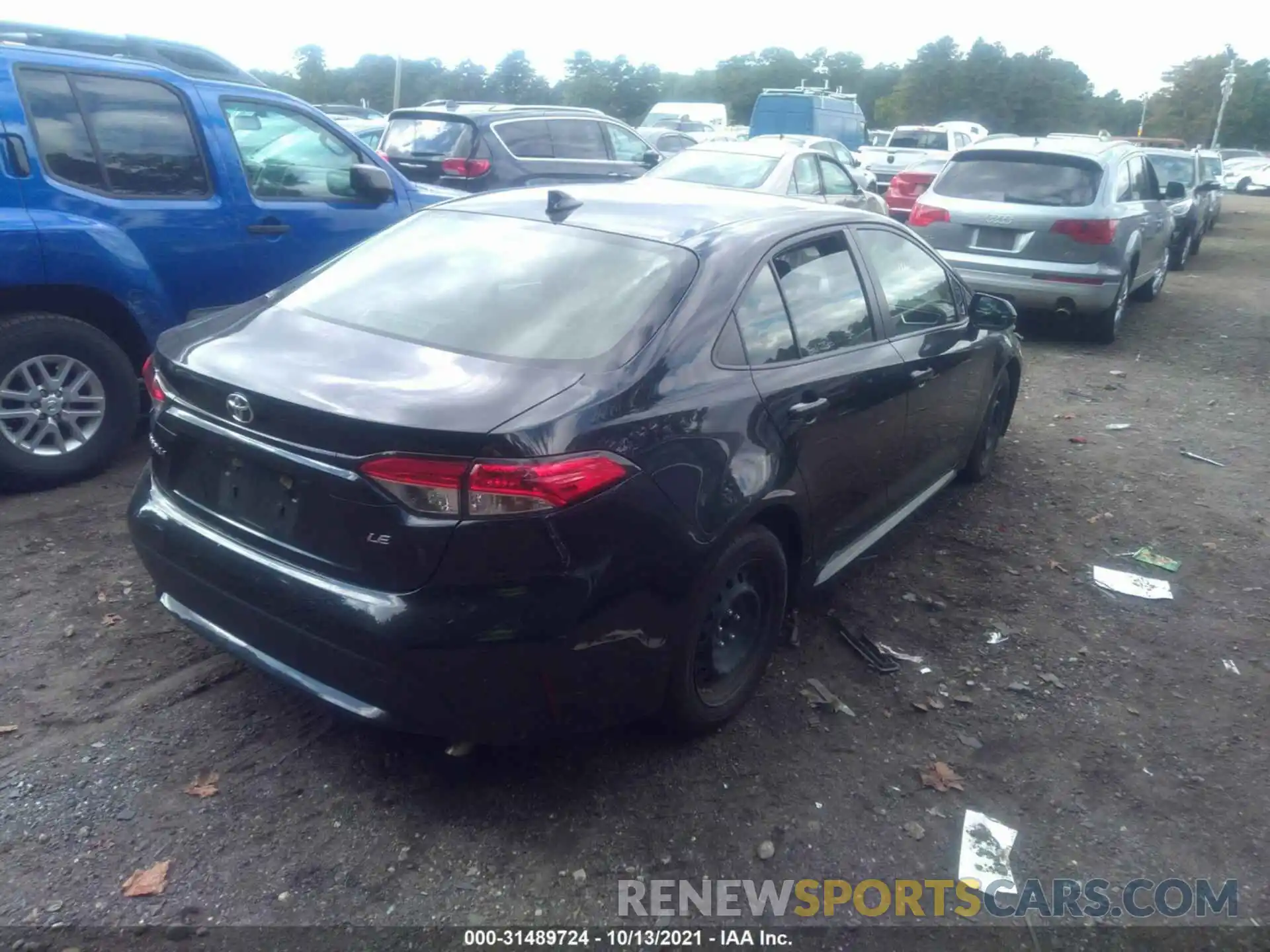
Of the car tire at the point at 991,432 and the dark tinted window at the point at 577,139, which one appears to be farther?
the dark tinted window at the point at 577,139

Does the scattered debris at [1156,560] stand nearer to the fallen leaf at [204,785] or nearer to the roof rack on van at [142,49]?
the fallen leaf at [204,785]

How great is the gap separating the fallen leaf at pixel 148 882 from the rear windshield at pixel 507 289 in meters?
1.61

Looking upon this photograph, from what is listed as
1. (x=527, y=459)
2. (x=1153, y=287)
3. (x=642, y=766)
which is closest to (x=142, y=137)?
(x=527, y=459)

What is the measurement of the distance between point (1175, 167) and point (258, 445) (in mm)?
17659

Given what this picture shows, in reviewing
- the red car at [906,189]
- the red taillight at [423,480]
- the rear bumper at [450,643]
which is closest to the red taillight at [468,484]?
the red taillight at [423,480]

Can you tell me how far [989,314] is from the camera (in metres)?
5.20

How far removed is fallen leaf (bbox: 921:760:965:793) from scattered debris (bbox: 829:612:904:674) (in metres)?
0.60

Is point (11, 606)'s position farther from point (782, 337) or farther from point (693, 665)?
point (782, 337)

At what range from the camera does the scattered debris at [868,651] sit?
160 inches

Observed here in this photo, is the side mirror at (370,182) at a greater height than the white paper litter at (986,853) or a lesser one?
greater

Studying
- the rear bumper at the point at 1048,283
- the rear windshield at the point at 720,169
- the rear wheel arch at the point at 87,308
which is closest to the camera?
the rear wheel arch at the point at 87,308

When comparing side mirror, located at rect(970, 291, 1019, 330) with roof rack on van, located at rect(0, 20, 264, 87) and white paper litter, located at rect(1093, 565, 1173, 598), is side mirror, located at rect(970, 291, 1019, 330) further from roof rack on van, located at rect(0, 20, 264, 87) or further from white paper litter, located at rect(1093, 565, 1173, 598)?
roof rack on van, located at rect(0, 20, 264, 87)

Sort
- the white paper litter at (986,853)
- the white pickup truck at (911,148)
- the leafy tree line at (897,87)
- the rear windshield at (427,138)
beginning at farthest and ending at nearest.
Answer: the leafy tree line at (897,87), the white pickup truck at (911,148), the rear windshield at (427,138), the white paper litter at (986,853)

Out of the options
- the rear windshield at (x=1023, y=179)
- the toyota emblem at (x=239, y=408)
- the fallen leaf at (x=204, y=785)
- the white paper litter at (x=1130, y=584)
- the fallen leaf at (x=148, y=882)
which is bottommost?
the white paper litter at (x=1130, y=584)
